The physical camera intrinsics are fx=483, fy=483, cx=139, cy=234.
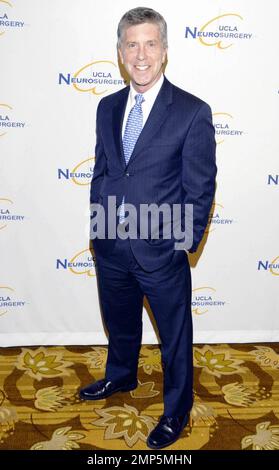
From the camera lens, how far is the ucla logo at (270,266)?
3385 millimetres

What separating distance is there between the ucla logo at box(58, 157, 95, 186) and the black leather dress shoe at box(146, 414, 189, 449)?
5.07 ft

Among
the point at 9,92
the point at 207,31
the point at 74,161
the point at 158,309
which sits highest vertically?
the point at 207,31

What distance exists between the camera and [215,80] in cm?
300

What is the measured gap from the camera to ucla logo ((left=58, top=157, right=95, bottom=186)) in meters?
3.13

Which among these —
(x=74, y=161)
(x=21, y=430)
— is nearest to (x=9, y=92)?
(x=74, y=161)

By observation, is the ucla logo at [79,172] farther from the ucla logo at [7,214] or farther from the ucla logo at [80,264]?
the ucla logo at [80,264]

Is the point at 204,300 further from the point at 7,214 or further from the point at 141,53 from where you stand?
the point at 141,53

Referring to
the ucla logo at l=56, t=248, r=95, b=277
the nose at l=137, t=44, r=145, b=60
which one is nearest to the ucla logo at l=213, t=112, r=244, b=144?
the nose at l=137, t=44, r=145, b=60

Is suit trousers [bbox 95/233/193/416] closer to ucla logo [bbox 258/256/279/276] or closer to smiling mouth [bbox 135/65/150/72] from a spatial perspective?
smiling mouth [bbox 135/65/150/72]

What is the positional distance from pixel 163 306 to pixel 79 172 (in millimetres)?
1175

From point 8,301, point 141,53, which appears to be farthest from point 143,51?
point 8,301

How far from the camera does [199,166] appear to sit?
7.39ft
